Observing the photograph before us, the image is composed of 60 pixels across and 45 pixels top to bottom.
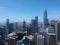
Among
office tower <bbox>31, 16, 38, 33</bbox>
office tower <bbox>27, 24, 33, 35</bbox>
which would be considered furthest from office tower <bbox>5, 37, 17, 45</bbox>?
office tower <bbox>31, 16, 38, 33</bbox>

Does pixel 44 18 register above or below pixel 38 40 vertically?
above

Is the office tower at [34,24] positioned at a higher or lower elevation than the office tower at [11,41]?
higher

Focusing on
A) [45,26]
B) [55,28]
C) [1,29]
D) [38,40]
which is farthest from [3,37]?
[55,28]

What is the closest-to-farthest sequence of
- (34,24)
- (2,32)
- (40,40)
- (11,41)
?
(11,41), (40,40), (2,32), (34,24)

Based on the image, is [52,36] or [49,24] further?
[49,24]

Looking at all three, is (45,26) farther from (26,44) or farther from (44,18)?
(26,44)

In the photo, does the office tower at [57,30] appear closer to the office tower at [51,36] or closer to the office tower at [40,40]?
the office tower at [51,36]

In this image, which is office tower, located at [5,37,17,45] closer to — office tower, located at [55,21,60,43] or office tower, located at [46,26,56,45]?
office tower, located at [46,26,56,45]

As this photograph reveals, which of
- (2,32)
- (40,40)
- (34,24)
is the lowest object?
(40,40)

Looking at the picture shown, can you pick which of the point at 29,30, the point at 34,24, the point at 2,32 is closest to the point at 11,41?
the point at 2,32

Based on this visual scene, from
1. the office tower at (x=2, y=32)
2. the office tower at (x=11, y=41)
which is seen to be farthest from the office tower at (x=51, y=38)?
the office tower at (x=2, y=32)

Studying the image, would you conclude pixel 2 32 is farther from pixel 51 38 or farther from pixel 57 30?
pixel 57 30
